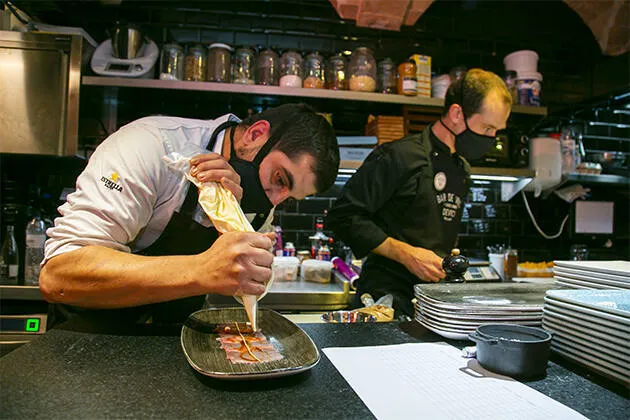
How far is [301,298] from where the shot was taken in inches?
96.7

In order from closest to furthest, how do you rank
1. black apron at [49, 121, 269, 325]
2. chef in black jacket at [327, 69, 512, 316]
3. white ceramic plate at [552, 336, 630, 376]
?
1. white ceramic plate at [552, 336, 630, 376]
2. black apron at [49, 121, 269, 325]
3. chef in black jacket at [327, 69, 512, 316]

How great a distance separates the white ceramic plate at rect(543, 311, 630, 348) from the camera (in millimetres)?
870

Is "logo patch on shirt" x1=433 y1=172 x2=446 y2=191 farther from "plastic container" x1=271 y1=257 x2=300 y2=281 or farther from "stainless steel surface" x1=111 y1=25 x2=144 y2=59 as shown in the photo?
"stainless steel surface" x1=111 y1=25 x2=144 y2=59


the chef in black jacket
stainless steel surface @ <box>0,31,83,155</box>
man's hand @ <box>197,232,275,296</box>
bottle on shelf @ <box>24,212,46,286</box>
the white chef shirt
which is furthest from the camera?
stainless steel surface @ <box>0,31,83,155</box>

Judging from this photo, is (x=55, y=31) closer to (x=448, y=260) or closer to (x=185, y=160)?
(x=185, y=160)

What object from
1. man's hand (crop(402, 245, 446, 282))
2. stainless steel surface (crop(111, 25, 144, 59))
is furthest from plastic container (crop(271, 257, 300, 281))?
stainless steel surface (crop(111, 25, 144, 59))

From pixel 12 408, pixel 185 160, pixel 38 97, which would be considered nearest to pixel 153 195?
pixel 185 160

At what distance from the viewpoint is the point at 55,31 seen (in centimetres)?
278

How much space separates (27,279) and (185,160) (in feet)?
5.81

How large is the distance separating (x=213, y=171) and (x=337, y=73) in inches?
78.8

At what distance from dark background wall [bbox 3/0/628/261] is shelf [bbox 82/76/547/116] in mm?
159

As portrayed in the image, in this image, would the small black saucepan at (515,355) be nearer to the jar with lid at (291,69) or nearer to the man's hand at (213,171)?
the man's hand at (213,171)

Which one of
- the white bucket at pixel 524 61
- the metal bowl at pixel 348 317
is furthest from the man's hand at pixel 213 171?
the white bucket at pixel 524 61

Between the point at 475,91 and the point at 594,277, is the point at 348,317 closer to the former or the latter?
the point at 594,277
